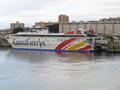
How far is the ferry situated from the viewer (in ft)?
138

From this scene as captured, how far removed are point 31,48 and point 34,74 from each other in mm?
24003

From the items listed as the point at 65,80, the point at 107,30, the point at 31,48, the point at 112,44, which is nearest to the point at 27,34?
the point at 31,48

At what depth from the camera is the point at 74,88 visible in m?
17.8

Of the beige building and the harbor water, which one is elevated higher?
the beige building

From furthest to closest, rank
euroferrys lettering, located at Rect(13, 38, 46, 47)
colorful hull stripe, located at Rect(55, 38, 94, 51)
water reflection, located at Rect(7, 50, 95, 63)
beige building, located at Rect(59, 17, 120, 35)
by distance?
1. beige building, located at Rect(59, 17, 120, 35)
2. euroferrys lettering, located at Rect(13, 38, 46, 47)
3. colorful hull stripe, located at Rect(55, 38, 94, 51)
4. water reflection, located at Rect(7, 50, 95, 63)

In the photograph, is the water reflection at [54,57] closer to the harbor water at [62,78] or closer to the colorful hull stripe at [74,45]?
the colorful hull stripe at [74,45]

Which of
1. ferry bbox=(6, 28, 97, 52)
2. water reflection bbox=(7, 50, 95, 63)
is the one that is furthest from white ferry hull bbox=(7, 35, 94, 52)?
water reflection bbox=(7, 50, 95, 63)

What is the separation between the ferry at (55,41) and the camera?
42.0 meters

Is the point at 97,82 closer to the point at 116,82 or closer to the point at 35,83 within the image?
the point at 116,82

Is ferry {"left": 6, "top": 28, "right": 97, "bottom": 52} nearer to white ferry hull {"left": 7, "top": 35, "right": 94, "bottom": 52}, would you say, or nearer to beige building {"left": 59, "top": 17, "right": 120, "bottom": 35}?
white ferry hull {"left": 7, "top": 35, "right": 94, "bottom": 52}

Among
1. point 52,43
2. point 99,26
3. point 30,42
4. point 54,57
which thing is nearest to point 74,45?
point 52,43

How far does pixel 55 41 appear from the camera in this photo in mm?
44031

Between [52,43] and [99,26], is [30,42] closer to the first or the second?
[52,43]

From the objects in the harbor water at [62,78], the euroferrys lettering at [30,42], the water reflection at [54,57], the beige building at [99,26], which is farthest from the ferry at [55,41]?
the beige building at [99,26]
